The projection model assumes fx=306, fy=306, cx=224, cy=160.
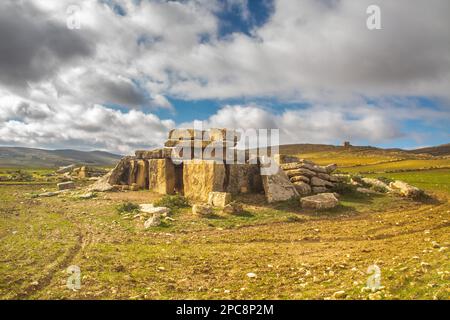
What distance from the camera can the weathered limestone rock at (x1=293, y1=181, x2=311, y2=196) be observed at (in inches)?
668

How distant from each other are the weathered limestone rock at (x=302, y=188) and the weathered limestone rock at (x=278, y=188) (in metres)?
0.45

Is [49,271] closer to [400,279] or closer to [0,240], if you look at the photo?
[0,240]

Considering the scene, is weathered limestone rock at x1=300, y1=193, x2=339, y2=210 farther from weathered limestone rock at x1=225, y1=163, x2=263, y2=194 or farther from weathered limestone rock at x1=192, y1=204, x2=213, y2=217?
weathered limestone rock at x1=192, y1=204, x2=213, y2=217

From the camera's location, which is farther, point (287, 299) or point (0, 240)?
point (0, 240)

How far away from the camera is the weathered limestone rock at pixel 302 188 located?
1697cm

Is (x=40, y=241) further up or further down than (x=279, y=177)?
further down

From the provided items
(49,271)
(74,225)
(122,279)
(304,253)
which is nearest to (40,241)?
(74,225)

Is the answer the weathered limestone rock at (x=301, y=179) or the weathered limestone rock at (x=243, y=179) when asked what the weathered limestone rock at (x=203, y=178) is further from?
the weathered limestone rock at (x=301, y=179)

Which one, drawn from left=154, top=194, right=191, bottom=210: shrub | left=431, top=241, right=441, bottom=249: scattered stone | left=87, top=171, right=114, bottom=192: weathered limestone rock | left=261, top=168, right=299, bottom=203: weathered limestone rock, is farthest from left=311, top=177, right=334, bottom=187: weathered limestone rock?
left=87, top=171, right=114, bottom=192: weathered limestone rock

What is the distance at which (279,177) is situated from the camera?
16.9m

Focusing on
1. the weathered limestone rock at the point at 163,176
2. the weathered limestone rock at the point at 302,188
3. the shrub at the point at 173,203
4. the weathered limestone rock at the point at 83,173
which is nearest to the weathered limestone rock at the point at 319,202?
the weathered limestone rock at the point at 302,188

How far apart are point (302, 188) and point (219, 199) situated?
5.02 meters

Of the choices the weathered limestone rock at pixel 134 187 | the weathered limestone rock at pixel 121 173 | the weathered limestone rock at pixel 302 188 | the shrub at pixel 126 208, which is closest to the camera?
the shrub at pixel 126 208
